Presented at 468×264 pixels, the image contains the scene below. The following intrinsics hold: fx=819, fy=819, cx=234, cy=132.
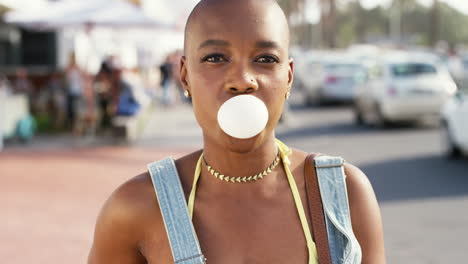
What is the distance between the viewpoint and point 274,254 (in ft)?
5.86

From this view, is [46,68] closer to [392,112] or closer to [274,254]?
[392,112]

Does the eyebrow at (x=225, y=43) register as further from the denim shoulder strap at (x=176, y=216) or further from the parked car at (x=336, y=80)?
the parked car at (x=336, y=80)

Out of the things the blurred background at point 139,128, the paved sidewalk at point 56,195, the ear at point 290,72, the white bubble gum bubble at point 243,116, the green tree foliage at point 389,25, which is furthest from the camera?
the green tree foliage at point 389,25

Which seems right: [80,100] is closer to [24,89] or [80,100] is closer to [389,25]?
[24,89]

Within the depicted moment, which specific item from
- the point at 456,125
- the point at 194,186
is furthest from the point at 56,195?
the point at 194,186

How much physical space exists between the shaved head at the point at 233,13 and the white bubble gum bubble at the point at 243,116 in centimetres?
18

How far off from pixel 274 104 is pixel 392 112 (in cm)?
1576

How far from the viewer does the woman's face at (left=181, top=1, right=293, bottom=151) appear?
1729 mm

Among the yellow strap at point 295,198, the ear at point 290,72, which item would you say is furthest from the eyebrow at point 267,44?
the yellow strap at point 295,198

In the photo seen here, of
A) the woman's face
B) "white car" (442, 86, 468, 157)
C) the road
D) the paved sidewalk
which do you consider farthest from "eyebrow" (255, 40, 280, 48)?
"white car" (442, 86, 468, 157)

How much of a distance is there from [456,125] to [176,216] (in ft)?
35.6

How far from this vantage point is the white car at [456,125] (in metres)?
11.7

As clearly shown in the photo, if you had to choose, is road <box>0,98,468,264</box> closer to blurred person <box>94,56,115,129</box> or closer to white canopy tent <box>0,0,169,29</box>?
blurred person <box>94,56,115,129</box>

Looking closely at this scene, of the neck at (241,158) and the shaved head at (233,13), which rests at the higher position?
the shaved head at (233,13)
